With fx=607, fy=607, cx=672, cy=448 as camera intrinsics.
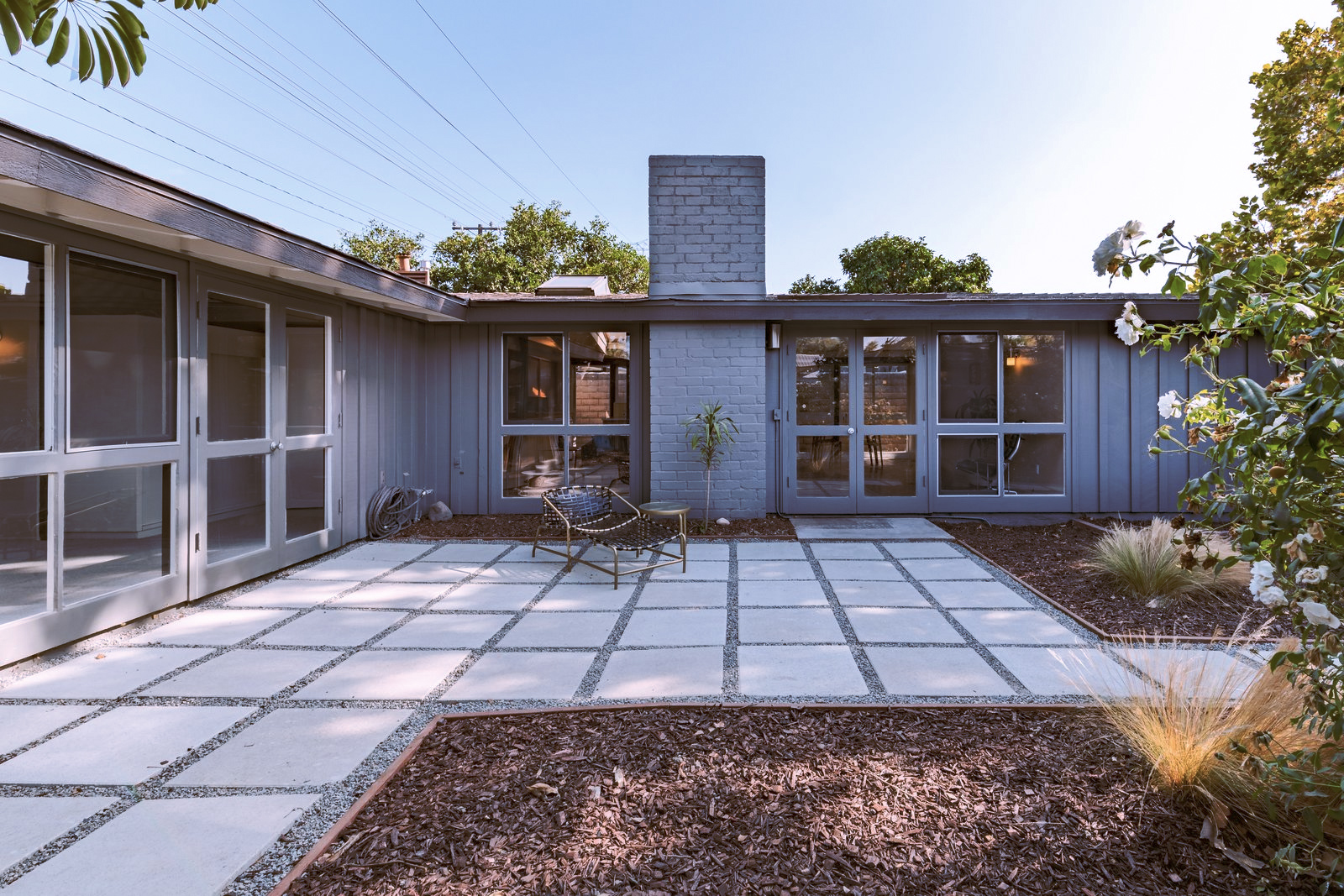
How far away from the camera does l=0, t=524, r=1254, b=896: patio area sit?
1.80 m

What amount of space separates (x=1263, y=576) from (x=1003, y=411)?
20.7 feet

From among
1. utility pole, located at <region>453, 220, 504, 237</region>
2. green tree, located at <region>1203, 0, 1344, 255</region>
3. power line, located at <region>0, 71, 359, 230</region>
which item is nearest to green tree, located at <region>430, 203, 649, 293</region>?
utility pole, located at <region>453, 220, 504, 237</region>

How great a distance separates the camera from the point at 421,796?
6.09 feet

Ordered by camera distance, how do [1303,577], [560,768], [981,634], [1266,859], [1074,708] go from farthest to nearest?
[981,634] → [1074,708] → [560,768] → [1266,859] → [1303,577]

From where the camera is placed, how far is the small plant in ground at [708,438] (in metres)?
6.52

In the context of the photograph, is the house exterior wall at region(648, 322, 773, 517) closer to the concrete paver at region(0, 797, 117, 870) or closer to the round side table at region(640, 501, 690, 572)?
the round side table at region(640, 501, 690, 572)

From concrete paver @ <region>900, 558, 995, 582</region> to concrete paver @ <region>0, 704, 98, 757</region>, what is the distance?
15.6 feet

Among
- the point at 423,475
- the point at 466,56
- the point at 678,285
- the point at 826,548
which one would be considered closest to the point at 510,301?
the point at 678,285

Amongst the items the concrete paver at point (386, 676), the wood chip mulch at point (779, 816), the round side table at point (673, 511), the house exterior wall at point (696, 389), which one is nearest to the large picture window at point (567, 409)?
the house exterior wall at point (696, 389)

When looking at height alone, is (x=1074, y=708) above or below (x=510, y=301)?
below

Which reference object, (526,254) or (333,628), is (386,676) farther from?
(526,254)

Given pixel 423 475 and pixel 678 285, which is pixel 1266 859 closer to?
pixel 678 285

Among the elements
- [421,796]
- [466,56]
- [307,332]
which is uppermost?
[466,56]

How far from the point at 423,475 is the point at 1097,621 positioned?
6497mm
